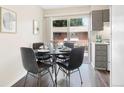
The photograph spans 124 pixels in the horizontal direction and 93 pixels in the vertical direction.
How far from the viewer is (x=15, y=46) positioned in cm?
349

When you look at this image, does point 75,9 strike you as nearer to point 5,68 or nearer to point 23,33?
point 23,33

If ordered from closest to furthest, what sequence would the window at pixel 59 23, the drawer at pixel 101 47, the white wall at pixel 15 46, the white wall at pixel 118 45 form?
the white wall at pixel 118 45 → the white wall at pixel 15 46 → the drawer at pixel 101 47 → the window at pixel 59 23

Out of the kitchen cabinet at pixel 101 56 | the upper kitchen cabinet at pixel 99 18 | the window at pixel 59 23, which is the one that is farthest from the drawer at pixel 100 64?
the window at pixel 59 23

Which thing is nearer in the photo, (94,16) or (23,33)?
(23,33)

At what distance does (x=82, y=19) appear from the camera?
657 cm

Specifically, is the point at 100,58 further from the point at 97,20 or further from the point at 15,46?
the point at 15,46

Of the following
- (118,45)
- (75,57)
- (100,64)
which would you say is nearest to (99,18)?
(100,64)

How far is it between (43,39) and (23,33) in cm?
245

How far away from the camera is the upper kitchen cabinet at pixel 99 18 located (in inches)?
200

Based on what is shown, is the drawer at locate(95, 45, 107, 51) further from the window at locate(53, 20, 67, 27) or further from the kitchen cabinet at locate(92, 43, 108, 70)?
the window at locate(53, 20, 67, 27)

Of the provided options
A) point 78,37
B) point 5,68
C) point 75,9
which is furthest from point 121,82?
point 78,37

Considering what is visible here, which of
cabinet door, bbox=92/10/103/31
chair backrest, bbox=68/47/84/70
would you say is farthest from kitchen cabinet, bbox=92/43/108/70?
chair backrest, bbox=68/47/84/70

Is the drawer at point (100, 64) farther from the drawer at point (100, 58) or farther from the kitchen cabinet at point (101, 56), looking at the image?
the drawer at point (100, 58)

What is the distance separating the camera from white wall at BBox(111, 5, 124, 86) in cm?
86
